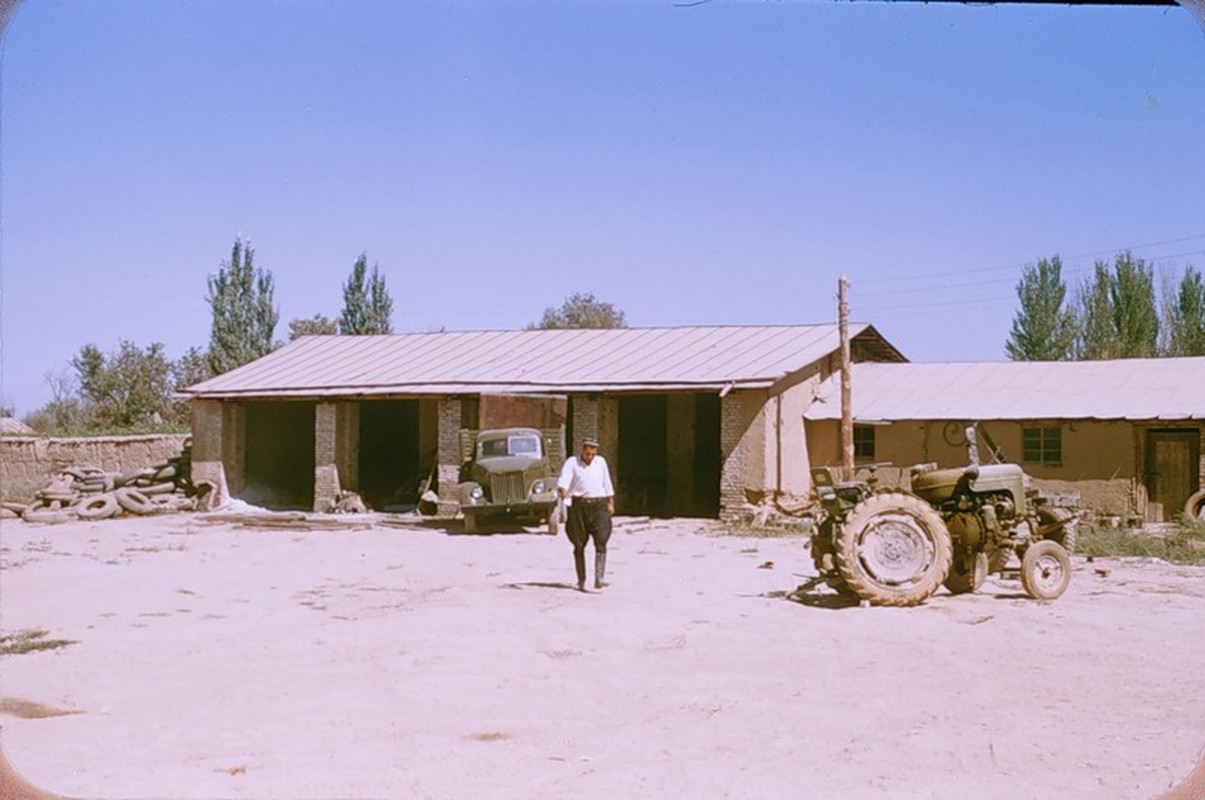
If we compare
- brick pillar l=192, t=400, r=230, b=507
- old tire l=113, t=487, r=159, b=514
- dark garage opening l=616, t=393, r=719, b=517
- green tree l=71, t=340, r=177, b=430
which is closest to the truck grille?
dark garage opening l=616, t=393, r=719, b=517

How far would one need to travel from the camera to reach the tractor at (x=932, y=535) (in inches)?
413

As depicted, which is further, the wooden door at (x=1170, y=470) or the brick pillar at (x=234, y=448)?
the brick pillar at (x=234, y=448)

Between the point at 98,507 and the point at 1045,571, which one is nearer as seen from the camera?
the point at 1045,571

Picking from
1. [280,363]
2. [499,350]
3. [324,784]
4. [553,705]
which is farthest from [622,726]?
[280,363]

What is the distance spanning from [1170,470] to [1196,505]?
1306mm

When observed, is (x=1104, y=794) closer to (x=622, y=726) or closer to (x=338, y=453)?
(x=622, y=726)

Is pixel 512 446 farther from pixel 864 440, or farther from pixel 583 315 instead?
pixel 583 315

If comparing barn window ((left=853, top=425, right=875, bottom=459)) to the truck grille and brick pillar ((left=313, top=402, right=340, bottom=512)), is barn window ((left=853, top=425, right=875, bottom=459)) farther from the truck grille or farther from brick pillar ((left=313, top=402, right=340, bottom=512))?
brick pillar ((left=313, top=402, right=340, bottom=512))

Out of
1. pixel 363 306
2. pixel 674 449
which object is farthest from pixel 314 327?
pixel 674 449

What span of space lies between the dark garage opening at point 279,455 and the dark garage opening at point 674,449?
28.2 ft

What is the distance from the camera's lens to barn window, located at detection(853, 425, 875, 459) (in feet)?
80.1

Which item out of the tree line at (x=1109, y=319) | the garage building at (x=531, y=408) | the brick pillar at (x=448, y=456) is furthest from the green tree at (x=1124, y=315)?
the brick pillar at (x=448, y=456)

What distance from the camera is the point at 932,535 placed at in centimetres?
1049

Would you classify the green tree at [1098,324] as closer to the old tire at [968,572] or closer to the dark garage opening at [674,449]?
the dark garage opening at [674,449]
